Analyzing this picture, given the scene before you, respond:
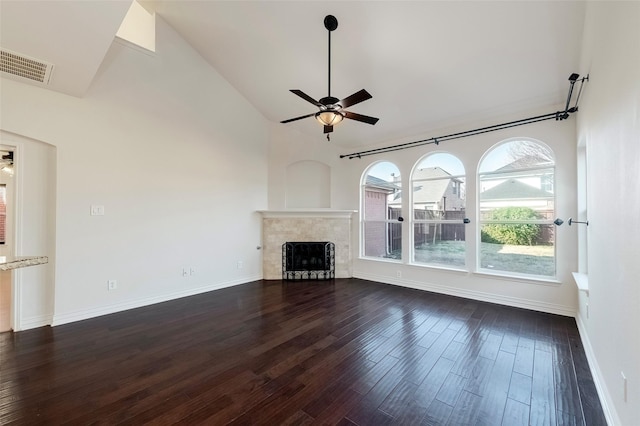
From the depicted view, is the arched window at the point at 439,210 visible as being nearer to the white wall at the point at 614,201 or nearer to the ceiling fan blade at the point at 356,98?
the white wall at the point at 614,201

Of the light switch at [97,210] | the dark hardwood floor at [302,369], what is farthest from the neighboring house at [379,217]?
the light switch at [97,210]

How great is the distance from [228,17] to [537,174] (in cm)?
501

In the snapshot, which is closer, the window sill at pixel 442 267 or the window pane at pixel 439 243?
the window sill at pixel 442 267

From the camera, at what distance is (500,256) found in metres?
4.18

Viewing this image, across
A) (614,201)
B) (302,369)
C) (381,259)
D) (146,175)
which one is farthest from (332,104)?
(381,259)

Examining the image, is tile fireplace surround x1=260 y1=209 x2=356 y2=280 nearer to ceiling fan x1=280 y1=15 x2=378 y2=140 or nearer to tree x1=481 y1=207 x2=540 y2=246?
tree x1=481 y1=207 x2=540 y2=246

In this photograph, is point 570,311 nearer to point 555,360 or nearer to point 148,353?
point 555,360

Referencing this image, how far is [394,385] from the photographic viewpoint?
213cm

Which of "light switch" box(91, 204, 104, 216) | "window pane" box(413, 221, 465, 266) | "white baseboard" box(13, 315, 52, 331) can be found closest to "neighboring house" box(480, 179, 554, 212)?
"window pane" box(413, 221, 465, 266)

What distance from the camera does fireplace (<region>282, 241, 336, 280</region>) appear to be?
18.9ft

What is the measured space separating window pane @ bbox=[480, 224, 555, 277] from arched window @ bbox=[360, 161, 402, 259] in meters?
1.54

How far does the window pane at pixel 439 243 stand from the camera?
4602mm

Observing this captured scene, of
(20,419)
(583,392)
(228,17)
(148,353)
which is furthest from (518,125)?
(20,419)

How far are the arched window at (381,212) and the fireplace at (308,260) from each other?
0.80m
